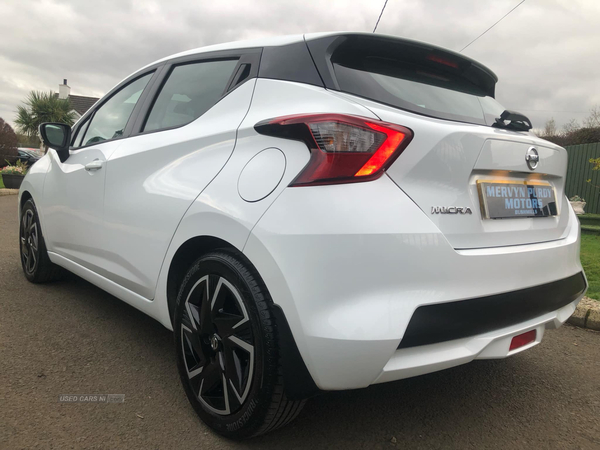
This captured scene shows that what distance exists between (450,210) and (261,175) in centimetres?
67

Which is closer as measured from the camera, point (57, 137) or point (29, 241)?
point (57, 137)

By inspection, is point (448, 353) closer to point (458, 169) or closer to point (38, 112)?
point (458, 169)

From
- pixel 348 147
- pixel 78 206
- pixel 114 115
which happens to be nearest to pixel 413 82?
pixel 348 147

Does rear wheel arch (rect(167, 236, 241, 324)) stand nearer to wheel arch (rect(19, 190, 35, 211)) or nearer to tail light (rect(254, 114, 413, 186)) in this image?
tail light (rect(254, 114, 413, 186))

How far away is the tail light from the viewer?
59.6 inches

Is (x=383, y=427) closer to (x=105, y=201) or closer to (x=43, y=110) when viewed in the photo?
(x=105, y=201)

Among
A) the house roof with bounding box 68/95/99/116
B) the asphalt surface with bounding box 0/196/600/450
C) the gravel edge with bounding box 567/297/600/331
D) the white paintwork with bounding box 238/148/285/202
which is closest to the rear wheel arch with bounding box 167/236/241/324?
the white paintwork with bounding box 238/148/285/202

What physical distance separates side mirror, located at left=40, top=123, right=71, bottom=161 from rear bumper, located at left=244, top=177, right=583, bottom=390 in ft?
8.14

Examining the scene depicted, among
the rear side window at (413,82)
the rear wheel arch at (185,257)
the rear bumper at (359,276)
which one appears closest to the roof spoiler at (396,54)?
the rear side window at (413,82)

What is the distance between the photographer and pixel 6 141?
23453 mm

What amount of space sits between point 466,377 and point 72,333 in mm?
2342

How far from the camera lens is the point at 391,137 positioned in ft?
5.05

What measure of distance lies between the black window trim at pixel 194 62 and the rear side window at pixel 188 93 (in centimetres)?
2

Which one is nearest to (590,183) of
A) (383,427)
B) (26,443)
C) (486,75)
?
(486,75)
